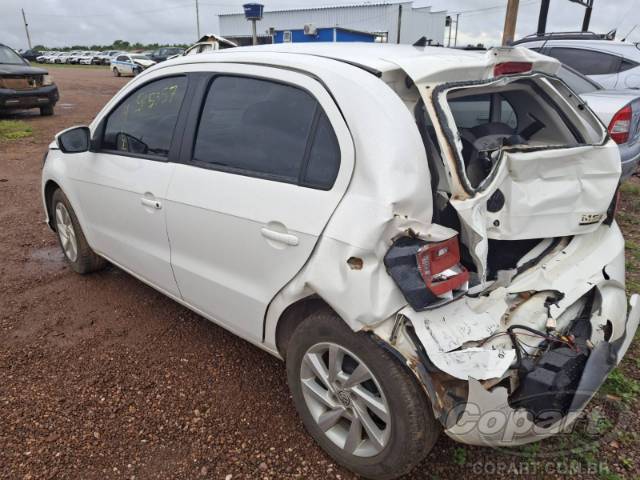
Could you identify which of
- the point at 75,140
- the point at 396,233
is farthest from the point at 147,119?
the point at 396,233

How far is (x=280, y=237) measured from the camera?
7.09 ft

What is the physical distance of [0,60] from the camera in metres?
12.3

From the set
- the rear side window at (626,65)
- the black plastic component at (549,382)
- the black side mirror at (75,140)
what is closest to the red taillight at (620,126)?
the rear side window at (626,65)

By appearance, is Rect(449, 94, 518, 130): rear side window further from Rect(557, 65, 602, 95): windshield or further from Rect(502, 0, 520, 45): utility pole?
Rect(502, 0, 520, 45): utility pole

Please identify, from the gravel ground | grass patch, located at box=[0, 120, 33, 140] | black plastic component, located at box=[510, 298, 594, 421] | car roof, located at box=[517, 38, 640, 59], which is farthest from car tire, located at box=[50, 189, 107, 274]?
grass patch, located at box=[0, 120, 33, 140]

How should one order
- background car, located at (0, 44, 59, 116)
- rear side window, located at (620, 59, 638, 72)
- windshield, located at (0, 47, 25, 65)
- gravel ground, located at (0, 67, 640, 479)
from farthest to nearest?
windshield, located at (0, 47, 25, 65) < background car, located at (0, 44, 59, 116) < rear side window, located at (620, 59, 638, 72) < gravel ground, located at (0, 67, 640, 479)

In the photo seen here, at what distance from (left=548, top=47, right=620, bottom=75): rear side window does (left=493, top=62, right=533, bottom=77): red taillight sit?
5.53 metres

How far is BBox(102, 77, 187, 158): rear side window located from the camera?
290 cm

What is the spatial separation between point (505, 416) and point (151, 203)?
2.16 metres

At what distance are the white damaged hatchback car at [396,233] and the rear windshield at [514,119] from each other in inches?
0.5

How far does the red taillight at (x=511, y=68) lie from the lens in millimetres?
2448

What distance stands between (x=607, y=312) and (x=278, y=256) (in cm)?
149

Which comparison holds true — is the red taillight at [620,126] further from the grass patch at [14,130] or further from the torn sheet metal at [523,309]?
the grass patch at [14,130]

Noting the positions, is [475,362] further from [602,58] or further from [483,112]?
[602,58]
